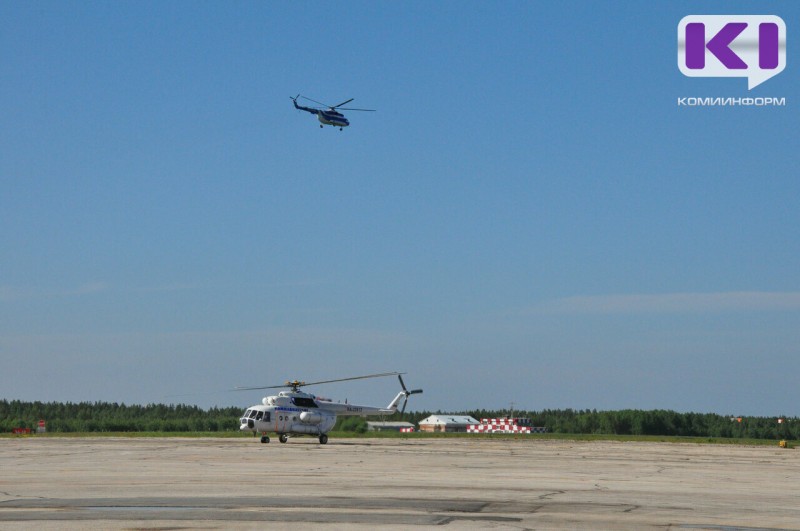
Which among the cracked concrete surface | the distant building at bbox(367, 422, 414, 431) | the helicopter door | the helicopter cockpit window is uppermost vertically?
the helicopter cockpit window

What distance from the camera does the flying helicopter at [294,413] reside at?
2290 inches

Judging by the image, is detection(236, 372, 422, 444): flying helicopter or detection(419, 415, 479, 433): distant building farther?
detection(419, 415, 479, 433): distant building

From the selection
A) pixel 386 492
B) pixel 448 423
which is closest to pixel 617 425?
pixel 448 423

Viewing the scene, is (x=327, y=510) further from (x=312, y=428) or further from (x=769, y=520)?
(x=312, y=428)

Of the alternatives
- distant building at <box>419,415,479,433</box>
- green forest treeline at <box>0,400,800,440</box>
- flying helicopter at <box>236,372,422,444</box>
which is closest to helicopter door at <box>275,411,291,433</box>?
flying helicopter at <box>236,372,422,444</box>

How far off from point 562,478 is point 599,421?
75.0 m

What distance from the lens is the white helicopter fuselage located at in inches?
2288

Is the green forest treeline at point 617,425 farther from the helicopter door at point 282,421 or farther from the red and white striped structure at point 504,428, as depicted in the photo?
the helicopter door at point 282,421

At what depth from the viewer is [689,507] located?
908 inches

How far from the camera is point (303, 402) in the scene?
61.2m

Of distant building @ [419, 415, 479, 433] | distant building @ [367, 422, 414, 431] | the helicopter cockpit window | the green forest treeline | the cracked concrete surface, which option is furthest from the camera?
distant building @ [419, 415, 479, 433]

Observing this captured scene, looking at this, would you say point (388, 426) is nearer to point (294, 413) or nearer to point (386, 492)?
point (294, 413)

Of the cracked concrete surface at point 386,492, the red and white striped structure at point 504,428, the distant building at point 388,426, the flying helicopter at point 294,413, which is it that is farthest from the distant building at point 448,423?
the cracked concrete surface at point 386,492

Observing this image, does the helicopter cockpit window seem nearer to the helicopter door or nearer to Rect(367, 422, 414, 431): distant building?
the helicopter door
